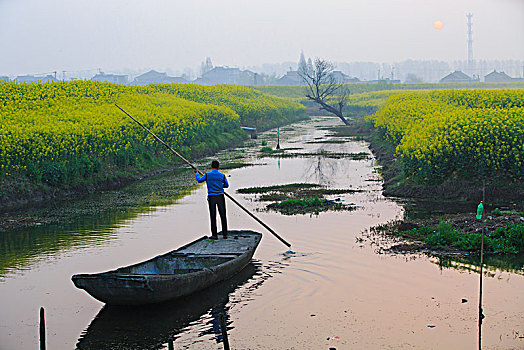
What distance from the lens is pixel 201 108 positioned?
135 ft

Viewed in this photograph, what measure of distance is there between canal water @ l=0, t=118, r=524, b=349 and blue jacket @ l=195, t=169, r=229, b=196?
5.29 feet

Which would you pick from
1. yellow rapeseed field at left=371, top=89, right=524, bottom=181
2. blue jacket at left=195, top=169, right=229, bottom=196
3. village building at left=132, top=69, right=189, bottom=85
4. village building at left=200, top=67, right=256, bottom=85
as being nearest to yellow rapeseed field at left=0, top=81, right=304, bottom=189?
blue jacket at left=195, top=169, right=229, bottom=196

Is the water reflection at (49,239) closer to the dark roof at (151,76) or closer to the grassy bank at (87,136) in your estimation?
the grassy bank at (87,136)

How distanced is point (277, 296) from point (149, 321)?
86.5 inches

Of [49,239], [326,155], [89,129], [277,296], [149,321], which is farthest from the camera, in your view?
[326,155]

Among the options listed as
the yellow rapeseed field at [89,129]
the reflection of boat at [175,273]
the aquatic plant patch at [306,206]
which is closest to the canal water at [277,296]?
the reflection of boat at [175,273]

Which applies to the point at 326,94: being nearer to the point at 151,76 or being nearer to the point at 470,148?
the point at 470,148

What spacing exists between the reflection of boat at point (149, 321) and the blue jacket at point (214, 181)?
7.84 ft

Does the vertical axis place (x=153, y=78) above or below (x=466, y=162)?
above

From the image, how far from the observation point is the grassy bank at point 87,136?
65.8ft

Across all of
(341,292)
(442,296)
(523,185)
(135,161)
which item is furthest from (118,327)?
(135,161)

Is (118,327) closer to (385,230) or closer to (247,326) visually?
(247,326)

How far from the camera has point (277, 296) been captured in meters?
10.7

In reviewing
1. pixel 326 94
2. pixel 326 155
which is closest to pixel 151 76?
pixel 326 94
